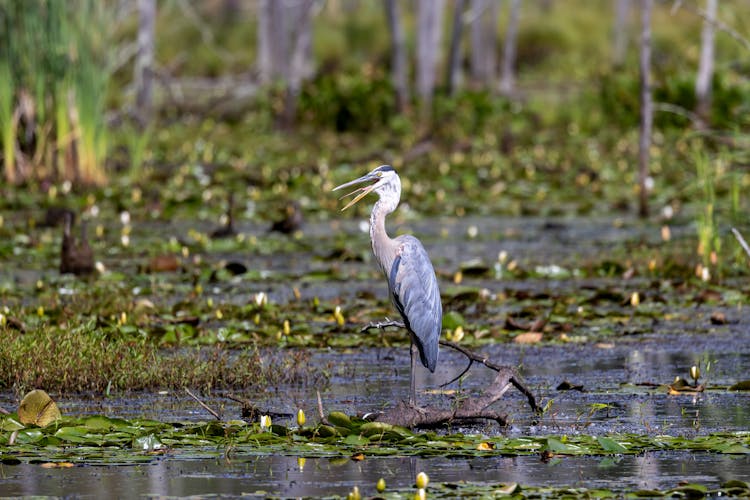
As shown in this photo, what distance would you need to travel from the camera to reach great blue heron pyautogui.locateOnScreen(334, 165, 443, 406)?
8406 mm

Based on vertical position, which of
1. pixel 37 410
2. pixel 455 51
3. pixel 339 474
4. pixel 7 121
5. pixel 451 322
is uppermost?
pixel 455 51

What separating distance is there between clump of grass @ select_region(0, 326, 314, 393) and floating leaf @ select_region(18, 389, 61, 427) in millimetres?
1361

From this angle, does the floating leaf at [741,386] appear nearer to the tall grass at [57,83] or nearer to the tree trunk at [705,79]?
the tall grass at [57,83]

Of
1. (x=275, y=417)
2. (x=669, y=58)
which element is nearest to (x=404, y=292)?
(x=275, y=417)

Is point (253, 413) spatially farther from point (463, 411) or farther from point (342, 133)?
point (342, 133)

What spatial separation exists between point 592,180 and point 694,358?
13792mm

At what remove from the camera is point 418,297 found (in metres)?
Answer: 8.41

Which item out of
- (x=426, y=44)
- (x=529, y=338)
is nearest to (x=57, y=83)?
(x=529, y=338)

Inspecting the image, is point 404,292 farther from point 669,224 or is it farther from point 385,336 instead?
point 669,224

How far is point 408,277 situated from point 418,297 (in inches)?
5.4

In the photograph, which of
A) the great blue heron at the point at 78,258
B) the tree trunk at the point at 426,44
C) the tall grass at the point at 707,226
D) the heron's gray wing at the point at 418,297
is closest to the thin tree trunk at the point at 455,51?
the tree trunk at the point at 426,44

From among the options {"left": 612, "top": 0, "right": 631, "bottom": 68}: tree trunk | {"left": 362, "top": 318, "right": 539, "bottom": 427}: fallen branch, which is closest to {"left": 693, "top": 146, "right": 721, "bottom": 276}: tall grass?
{"left": 362, "top": 318, "right": 539, "bottom": 427}: fallen branch

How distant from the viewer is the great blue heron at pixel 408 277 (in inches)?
331

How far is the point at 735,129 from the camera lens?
45.0 ft
